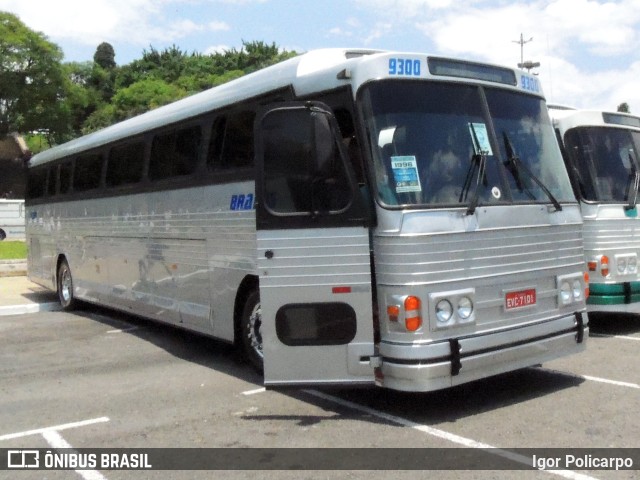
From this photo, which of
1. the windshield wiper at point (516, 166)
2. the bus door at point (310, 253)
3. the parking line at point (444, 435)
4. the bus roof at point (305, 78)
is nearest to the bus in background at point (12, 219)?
the bus roof at point (305, 78)

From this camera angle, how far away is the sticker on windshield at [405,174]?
232 inches

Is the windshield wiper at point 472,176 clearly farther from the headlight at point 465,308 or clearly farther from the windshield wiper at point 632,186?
the windshield wiper at point 632,186

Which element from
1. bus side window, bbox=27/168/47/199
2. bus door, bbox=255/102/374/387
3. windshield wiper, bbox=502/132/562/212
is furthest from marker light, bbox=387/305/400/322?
bus side window, bbox=27/168/47/199

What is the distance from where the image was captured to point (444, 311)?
5828 millimetres

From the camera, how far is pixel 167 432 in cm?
605

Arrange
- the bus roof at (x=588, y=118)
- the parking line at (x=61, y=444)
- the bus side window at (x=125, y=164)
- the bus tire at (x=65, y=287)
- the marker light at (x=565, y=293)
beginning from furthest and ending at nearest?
1. the bus tire at (x=65, y=287)
2. the bus side window at (x=125, y=164)
3. the bus roof at (x=588, y=118)
4. the marker light at (x=565, y=293)
5. the parking line at (x=61, y=444)

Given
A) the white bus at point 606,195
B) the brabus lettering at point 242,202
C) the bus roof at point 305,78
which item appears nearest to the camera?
the bus roof at point 305,78

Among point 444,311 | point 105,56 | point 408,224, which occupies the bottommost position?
point 444,311

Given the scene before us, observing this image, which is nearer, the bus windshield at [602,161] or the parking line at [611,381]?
the parking line at [611,381]

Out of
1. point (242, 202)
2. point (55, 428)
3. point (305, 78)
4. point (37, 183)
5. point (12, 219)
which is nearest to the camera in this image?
point (55, 428)

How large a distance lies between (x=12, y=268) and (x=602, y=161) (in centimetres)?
1601

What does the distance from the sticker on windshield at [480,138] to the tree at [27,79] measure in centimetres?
5157

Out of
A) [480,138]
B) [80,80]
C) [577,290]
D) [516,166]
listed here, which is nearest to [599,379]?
[577,290]

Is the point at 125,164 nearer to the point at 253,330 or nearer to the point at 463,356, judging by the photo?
the point at 253,330
